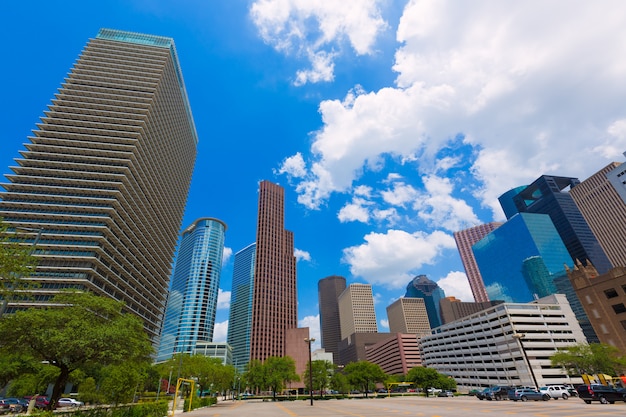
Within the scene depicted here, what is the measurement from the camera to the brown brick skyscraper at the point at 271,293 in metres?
168

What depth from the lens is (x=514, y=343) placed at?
10369 cm

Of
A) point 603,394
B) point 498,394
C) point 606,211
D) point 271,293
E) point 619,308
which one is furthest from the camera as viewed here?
point 271,293

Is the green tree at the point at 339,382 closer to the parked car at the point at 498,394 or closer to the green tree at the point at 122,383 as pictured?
the parked car at the point at 498,394

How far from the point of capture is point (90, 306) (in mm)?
27125

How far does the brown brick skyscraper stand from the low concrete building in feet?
301

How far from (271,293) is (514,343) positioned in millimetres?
121254

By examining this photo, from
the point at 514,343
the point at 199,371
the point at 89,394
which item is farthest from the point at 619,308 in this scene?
the point at 89,394

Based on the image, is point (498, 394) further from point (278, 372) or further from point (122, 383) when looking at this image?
point (278, 372)

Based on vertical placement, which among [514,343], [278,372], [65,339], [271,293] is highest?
[271,293]

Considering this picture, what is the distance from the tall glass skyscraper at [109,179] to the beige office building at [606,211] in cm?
20960

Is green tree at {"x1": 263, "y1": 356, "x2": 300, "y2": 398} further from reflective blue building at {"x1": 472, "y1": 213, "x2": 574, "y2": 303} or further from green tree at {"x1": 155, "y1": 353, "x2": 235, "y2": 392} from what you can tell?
reflective blue building at {"x1": 472, "y1": 213, "x2": 574, "y2": 303}

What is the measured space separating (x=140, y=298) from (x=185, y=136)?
257 feet

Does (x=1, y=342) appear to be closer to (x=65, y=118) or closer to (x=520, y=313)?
(x=65, y=118)

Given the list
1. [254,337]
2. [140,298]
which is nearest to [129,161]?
Answer: [140,298]
